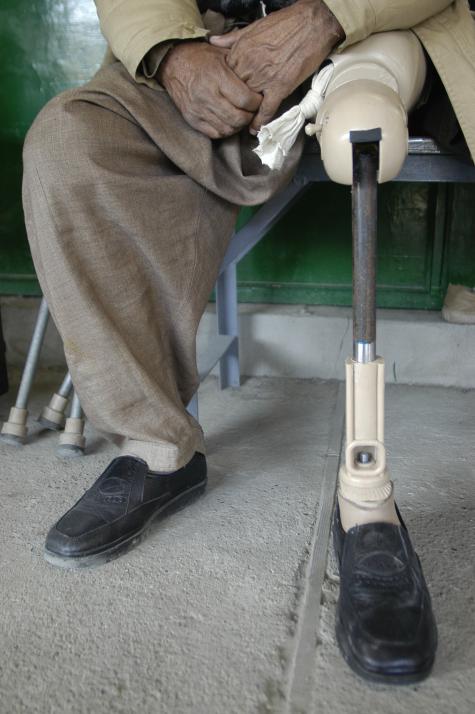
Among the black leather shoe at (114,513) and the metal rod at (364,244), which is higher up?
the metal rod at (364,244)

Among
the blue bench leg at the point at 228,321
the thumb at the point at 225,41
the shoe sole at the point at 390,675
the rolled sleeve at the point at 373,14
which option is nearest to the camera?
the shoe sole at the point at 390,675

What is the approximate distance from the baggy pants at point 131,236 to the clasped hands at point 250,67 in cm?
5

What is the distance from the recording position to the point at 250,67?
103 cm

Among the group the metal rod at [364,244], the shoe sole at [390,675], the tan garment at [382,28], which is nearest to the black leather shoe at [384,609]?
the shoe sole at [390,675]

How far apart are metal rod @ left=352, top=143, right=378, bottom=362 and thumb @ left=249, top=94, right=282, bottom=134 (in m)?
0.31

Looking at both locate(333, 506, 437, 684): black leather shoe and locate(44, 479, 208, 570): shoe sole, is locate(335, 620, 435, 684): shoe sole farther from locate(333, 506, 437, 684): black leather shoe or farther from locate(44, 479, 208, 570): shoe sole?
locate(44, 479, 208, 570): shoe sole

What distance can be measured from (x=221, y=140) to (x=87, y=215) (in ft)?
0.94

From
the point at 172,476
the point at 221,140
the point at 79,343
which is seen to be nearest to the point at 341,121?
→ the point at 221,140

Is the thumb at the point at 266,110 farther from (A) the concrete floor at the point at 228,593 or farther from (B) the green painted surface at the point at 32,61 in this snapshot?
(B) the green painted surface at the point at 32,61

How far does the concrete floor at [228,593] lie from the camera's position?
758 mm

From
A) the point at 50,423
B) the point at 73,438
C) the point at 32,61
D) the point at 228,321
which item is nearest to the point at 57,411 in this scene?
the point at 50,423

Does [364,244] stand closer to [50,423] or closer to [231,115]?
[231,115]

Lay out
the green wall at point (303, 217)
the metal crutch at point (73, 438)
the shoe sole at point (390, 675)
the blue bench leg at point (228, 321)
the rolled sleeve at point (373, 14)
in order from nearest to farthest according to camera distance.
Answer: the shoe sole at point (390, 675), the rolled sleeve at point (373, 14), the metal crutch at point (73, 438), the blue bench leg at point (228, 321), the green wall at point (303, 217)

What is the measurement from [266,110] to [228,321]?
77 centimetres
